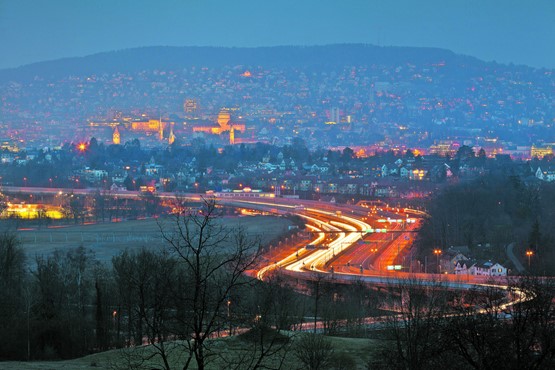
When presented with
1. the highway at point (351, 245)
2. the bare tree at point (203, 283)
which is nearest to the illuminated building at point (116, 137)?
the highway at point (351, 245)

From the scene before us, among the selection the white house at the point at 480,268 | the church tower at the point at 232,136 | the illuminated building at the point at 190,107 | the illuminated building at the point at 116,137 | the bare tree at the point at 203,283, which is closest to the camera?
the bare tree at the point at 203,283

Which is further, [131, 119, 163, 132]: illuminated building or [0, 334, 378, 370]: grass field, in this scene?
[131, 119, 163, 132]: illuminated building

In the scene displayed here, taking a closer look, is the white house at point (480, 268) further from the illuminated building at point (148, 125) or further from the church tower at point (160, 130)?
the illuminated building at point (148, 125)

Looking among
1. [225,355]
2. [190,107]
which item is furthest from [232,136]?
[225,355]

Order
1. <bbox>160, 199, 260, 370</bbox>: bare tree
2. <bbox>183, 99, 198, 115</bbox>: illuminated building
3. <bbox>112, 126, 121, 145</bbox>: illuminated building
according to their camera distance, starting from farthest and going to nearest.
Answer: <bbox>183, 99, 198, 115</bbox>: illuminated building
<bbox>112, 126, 121, 145</bbox>: illuminated building
<bbox>160, 199, 260, 370</bbox>: bare tree

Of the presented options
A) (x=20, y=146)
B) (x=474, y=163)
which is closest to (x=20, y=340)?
(x=474, y=163)

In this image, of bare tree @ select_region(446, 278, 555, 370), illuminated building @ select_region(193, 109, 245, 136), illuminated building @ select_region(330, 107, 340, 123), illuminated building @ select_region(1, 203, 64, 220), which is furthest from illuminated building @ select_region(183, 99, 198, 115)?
bare tree @ select_region(446, 278, 555, 370)

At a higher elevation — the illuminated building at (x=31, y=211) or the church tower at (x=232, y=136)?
the church tower at (x=232, y=136)

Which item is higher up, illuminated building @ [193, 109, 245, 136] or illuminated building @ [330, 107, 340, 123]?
illuminated building @ [330, 107, 340, 123]

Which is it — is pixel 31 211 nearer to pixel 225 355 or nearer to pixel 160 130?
pixel 225 355

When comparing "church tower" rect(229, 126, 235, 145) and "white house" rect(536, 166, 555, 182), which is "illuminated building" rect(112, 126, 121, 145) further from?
"white house" rect(536, 166, 555, 182)
